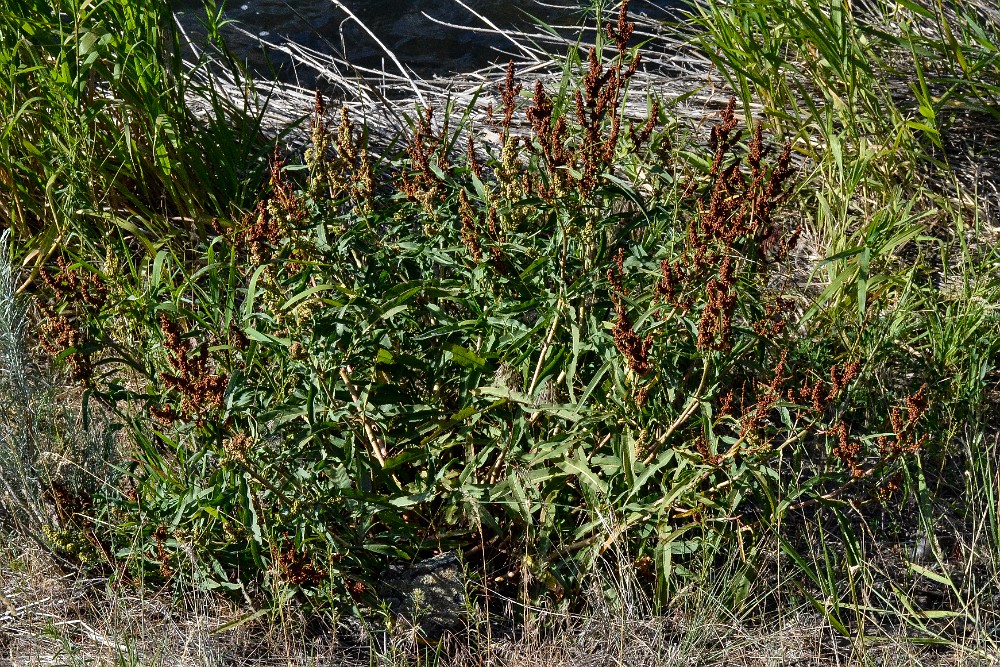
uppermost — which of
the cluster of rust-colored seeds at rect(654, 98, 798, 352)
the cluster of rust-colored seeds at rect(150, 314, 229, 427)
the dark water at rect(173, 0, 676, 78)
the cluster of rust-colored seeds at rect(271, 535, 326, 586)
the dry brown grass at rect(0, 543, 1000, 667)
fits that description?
the dark water at rect(173, 0, 676, 78)

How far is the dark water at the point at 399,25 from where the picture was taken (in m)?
5.64

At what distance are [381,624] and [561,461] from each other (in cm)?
60

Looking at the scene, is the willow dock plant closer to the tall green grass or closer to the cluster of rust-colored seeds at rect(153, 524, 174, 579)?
the cluster of rust-colored seeds at rect(153, 524, 174, 579)

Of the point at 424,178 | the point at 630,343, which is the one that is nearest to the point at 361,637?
the point at 630,343

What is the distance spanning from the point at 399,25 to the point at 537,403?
158 inches

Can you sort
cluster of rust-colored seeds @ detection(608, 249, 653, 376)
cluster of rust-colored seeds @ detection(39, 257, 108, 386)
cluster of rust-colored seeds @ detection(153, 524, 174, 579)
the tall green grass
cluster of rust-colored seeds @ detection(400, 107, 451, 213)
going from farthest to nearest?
1. the tall green grass
2. cluster of rust-colored seeds @ detection(400, 107, 451, 213)
3. cluster of rust-colored seeds @ detection(153, 524, 174, 579)
4. cluster of rust-colored seeds @ detection(39, 257, 108, 386)
5. cluster of rust-colored seeds @ detection(608, 249, 653, 376)

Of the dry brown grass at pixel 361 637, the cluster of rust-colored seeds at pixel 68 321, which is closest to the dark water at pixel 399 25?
the cluster of rust-colored seeds at pixel 68 321

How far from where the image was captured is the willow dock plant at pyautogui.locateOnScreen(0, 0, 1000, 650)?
2357 mm

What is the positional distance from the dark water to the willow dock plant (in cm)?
272

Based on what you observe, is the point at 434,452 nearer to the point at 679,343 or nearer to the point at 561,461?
the point at 561,461

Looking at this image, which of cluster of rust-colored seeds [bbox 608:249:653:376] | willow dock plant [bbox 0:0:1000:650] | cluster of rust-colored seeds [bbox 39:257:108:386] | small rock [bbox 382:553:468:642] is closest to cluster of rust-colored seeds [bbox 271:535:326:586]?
willow dock plant [bbox 0:0:1000:650]

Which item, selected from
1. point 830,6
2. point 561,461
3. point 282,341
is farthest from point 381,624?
point 830,6

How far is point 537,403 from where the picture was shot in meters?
2.50

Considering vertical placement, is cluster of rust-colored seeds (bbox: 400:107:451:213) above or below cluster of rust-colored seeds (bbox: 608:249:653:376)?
above
